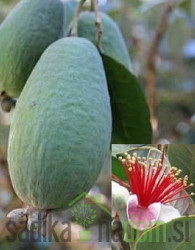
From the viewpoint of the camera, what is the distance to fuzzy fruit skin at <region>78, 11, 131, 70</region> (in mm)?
1166

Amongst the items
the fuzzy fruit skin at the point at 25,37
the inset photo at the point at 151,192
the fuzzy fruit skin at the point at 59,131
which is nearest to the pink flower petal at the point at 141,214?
the inset photo at the point at 151,192

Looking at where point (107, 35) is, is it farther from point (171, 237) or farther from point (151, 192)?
point (171, 237)

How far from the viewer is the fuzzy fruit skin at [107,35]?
3.83ft

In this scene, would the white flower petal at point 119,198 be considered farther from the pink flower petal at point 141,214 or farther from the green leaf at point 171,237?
the green leaf at point 171,237

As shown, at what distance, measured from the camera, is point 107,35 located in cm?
121

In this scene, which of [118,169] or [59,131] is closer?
[59,131]

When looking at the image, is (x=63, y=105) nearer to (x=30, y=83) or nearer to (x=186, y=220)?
(x=30, y=83)

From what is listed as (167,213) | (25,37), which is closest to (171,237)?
(167,213)

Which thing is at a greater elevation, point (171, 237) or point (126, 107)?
point (126, 107)

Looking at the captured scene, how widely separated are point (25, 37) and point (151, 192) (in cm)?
37

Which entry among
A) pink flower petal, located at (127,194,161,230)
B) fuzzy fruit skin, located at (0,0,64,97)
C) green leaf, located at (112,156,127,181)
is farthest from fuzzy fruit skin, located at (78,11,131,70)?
pink flower petal, located at (127,194,161,230)

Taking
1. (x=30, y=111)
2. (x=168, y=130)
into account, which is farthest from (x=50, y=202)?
(x=168, y=130)

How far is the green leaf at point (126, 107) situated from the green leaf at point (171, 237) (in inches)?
12.2

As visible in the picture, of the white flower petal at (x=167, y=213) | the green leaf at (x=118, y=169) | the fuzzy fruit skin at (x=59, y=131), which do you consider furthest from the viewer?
the green leaf at (x=118, y=169)
